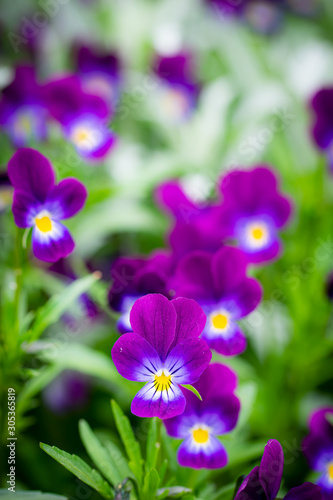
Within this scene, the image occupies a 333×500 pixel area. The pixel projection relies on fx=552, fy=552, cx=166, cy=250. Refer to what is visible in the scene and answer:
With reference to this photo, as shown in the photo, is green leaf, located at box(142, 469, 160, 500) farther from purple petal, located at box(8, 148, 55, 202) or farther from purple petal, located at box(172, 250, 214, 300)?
purple petal, located at box(8, 148, 55, 202)

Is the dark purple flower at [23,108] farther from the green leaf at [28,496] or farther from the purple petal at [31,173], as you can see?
the green leaf at [28,496]

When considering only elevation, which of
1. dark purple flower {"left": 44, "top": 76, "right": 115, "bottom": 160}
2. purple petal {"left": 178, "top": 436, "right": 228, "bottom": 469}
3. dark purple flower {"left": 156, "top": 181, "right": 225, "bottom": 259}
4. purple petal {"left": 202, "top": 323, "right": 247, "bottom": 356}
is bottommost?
purple petal {"left": 178, "top": 436, "right": 228, "bottom": 469}

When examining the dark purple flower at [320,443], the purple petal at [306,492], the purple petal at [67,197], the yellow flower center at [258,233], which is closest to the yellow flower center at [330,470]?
the dark purple flower at [320,443]

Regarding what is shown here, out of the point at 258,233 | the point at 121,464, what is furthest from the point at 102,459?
the point at 258,233

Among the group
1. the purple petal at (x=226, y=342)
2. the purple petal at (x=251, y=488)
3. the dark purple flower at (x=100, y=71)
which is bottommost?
the purple petal at (x=251, y=488)

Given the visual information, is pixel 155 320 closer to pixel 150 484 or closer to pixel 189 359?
pixel 189 359

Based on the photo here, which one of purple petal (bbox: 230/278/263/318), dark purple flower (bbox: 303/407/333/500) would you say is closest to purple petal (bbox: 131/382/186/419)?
purple petal (bbox: 230/278/263/318)

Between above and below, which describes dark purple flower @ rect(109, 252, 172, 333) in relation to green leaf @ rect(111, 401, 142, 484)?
above
